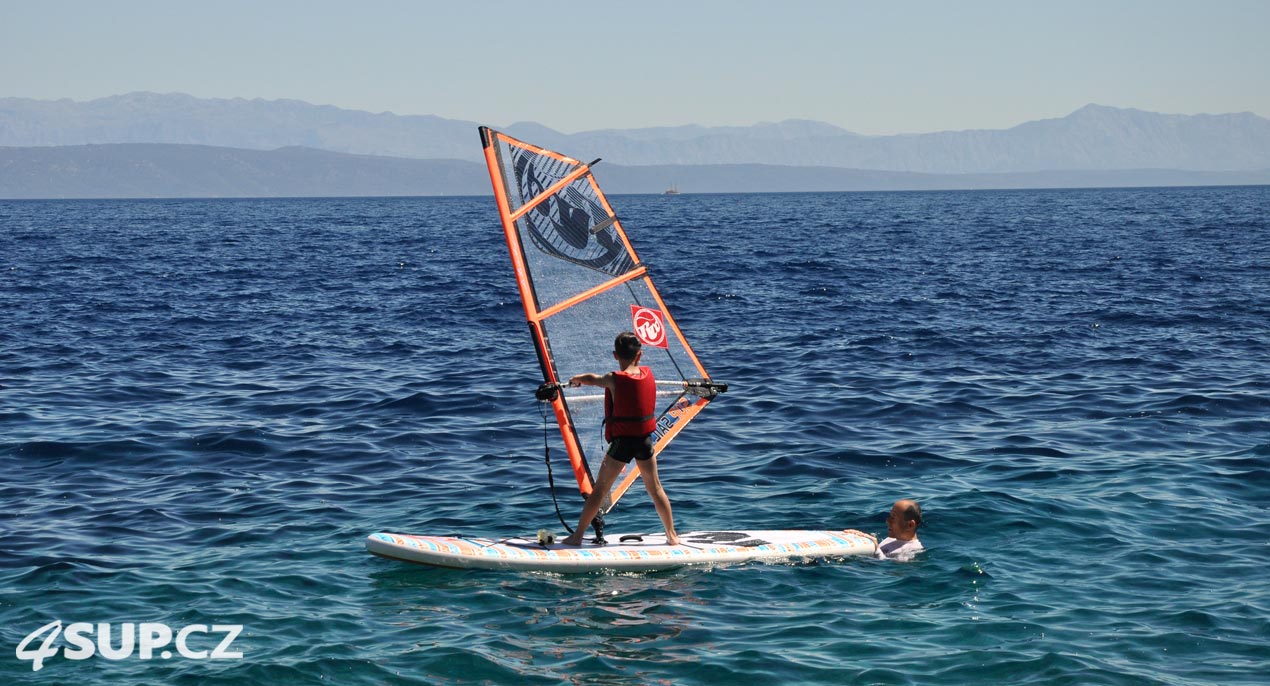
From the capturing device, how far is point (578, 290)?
14203 millimetres

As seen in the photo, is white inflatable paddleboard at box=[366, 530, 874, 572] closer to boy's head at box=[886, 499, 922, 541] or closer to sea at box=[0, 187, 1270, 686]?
sea at box=[0, 187, 1270, 686]

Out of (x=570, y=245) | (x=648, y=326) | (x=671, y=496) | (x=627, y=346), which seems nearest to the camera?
(x=627, y=346)

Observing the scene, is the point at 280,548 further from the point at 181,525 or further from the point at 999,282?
the point at 999,282

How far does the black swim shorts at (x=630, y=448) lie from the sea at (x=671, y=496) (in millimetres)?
1333

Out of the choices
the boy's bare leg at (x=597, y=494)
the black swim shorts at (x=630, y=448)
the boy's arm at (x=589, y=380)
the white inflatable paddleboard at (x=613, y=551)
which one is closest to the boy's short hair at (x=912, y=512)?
the white inflatable paddleboard at (x=613, y=551)

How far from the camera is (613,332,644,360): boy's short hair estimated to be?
1276 cm

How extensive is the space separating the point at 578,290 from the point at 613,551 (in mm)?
3072

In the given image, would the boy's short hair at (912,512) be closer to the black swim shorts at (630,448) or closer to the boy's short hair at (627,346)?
the black swim shorts at (630,448)

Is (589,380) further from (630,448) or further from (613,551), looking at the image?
(613,551)

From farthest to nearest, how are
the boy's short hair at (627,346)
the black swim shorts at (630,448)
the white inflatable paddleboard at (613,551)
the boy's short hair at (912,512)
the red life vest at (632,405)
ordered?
the boy's short hair at (912,512) → the white inflatable paddleboard at (613,551) → the black swim shorts at (630,448) → the red life vest at (632,405) → the boy's short hair at (627,346)

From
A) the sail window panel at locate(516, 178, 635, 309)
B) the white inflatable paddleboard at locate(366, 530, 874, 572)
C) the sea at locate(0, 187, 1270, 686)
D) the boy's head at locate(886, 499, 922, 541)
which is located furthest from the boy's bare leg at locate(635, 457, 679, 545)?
the boy's head at locate(886, 499, 922, 541)

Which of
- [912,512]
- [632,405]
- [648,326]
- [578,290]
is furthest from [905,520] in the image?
[578,290]

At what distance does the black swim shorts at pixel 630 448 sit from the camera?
13047 mm

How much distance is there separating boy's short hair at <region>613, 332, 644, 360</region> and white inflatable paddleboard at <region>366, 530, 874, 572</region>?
2292 millimetres
